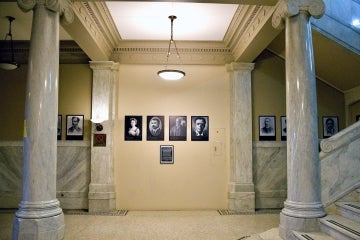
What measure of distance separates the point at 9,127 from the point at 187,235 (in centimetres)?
504

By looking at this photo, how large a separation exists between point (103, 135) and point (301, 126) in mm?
4507

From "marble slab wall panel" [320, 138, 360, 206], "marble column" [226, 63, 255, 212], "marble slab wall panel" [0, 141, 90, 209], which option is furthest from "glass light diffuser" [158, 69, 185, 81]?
"marble slab wall panel" [320, 138, 360, 206]

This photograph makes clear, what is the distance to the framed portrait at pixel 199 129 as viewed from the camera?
7.45m

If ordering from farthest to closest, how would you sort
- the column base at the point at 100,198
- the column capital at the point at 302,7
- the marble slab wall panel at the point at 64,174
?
1. the marble slab wall panel at the point at 64,174
2. the column base at the point at 100,198
3. the column capital at the point at 302,7

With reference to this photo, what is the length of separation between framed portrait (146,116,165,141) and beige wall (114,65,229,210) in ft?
0.32

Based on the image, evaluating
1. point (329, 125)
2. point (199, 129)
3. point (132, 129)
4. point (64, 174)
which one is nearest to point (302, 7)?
point (199, 129)

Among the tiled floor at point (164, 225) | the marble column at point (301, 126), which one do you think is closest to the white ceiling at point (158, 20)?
the marble column at point (301, 126)

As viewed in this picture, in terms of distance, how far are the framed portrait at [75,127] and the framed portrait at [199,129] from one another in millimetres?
2653

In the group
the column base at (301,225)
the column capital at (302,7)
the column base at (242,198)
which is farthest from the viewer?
the column base at (242,198)

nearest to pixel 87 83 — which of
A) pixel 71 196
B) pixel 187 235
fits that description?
pixel 71 196

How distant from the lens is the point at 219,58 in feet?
24.9

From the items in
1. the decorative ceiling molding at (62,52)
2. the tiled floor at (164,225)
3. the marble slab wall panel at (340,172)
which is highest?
the decorative ceiling molding at (62,52)

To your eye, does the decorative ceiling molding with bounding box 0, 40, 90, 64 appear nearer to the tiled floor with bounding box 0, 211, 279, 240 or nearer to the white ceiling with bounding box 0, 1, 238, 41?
the white ceiling with bounding box 0, 1, 238, 41

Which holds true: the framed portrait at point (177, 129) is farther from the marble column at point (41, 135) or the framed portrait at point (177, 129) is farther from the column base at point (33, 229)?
the column base at point (33, 229)
